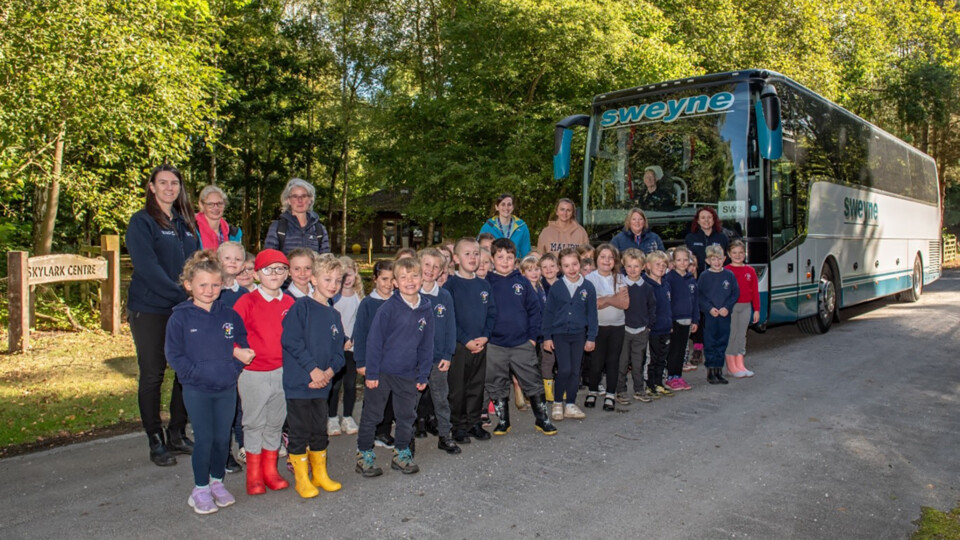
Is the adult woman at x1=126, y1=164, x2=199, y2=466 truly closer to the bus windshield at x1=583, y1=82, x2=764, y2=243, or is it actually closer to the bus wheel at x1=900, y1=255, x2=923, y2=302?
the bus windshield at x1=583, y1=82, x2=764, y2=243

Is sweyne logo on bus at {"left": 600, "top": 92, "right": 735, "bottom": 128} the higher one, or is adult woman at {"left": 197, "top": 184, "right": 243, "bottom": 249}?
sweyne logo on bus at {"left": 600, "top": 92, "right": 735, "bottom": 128}

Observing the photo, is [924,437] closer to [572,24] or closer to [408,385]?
[408,385]

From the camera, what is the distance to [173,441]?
5156 mm

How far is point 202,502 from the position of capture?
4074 millimetres

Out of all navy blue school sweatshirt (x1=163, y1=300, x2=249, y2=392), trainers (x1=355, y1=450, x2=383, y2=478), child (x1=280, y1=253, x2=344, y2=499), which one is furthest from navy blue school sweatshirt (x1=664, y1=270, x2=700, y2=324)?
navy blue school sweatshirt (x1=163, y1=300, x2=249, y2=392)

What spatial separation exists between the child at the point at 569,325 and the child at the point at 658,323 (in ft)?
3.54

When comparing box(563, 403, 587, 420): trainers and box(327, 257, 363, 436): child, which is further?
box(563, 403, 587, 420): trainers

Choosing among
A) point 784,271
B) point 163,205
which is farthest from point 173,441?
point 784,271

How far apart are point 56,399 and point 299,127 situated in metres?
23.0

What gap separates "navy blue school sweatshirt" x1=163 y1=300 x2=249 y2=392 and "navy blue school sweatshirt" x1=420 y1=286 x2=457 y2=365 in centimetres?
151

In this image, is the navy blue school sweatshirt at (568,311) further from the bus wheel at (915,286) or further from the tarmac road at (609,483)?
the bus wheel at (915,286)

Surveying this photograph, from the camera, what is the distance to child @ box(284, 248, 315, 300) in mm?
4539

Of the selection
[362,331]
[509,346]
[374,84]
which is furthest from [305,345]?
[374,84]

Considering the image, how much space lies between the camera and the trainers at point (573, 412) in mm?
6225
